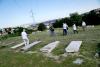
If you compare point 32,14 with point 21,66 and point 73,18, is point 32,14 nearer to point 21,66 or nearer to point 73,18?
point 73,18

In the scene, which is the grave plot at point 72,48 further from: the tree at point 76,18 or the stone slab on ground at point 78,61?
the tree at point 76,18

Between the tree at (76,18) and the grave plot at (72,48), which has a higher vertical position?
the tree at (76,18)

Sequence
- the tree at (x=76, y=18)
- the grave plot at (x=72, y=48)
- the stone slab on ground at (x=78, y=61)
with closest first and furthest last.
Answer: the stone slab on ground at (x=78, y=61), the grave plot at (x=72, y=48), the tree at (x=76, y=18)

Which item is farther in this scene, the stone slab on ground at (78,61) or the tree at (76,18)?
the tree at (76,18)

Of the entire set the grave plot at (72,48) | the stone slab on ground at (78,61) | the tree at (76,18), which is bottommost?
the stone slab on ground at (78,61)

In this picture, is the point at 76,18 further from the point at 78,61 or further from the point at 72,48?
the point at 78,61

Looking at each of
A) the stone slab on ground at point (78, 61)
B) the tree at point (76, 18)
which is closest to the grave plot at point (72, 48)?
the stone slab on ground at point (78, 61)

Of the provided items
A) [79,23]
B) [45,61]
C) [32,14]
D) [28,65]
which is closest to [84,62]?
[45,61]

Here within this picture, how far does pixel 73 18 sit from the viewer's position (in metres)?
54.8

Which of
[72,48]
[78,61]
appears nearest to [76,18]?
[72,48]

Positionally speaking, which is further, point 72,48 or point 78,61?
point 72,48

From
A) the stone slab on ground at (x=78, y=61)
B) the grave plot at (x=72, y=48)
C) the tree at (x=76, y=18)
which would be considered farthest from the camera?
the tree at (x=76, y=18)

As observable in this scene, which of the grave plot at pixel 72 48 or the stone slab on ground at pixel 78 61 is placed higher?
the grave plot at pixel 72 48

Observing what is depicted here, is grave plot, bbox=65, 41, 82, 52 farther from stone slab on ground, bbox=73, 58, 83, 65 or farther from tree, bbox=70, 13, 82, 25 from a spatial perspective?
tree, bbox=70, 13, 82, 25
